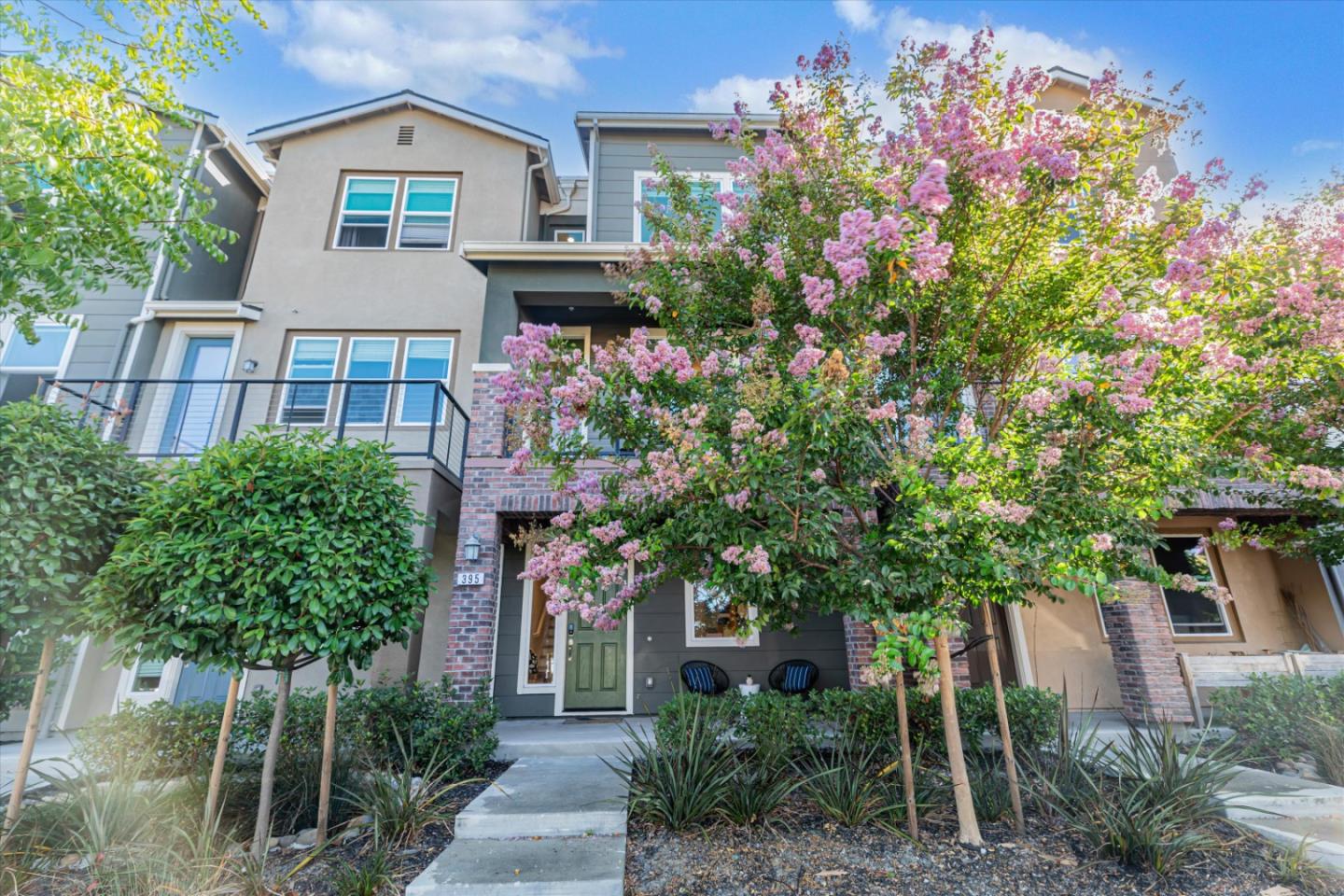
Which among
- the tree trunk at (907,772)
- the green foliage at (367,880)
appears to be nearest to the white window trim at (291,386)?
the green foliage at (367,880)

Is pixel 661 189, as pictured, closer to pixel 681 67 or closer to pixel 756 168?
pixel 756 168

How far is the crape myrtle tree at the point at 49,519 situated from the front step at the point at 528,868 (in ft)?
9.18

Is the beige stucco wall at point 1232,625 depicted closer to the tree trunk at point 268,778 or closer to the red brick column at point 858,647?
the red brick column at point 858,647

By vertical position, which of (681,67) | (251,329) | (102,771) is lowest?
(102,771)

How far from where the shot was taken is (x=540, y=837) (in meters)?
4.09

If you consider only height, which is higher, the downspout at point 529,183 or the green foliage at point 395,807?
the downspout at point 529,183

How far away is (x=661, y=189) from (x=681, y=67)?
3145 mm

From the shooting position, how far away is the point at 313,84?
32.0ft

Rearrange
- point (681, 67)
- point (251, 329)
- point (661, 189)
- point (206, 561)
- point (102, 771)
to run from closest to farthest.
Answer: point (206, 561)
point (102, 771)
point (661, 189)
point (681, 67)
point (251, 329)

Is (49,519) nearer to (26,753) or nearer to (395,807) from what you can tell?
(26,753)

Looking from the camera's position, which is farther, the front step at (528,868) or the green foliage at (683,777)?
the green foliage at (683,777)

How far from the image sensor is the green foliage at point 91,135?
4.58 m

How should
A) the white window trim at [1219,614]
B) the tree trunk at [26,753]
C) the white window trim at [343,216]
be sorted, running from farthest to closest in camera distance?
1. the white window trim at [343,216]
2. the white window trim at [1219,614]
3. the tree trunk at [26,753]

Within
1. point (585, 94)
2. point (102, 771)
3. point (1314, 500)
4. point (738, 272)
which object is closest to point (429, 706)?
point (102, 771)
